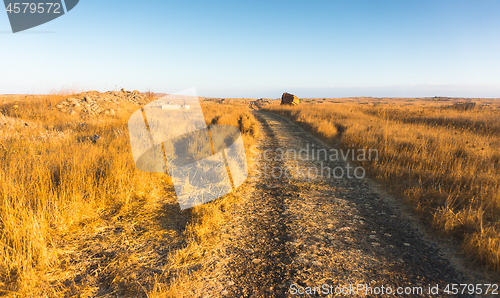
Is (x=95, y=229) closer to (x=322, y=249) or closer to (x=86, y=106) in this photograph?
(x=322, y=249)

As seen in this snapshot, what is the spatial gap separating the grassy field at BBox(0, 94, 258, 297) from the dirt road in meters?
0.48

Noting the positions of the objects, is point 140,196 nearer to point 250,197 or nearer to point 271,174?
point 250,197

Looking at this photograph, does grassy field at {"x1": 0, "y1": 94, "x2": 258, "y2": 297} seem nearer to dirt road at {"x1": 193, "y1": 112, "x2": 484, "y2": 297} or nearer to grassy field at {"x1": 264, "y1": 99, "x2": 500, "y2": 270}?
dirt road at {"x1": 193, "y1": 112, "x2": 484, "y2": 297}

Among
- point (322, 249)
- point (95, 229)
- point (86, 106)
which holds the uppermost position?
point (86, 106)

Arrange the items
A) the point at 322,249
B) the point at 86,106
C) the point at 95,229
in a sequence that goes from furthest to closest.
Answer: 1. the point at 86,106
2. the point at 95,229
3. the point at 322,249

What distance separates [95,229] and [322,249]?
11.2ft

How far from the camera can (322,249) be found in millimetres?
3010

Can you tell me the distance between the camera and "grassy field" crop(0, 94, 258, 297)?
2229mm

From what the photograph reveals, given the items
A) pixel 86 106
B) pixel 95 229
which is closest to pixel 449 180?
pixel 95 229

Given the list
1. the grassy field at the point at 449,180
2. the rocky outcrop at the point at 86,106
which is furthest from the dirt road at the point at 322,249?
the rocky outcrop at the point at 86,106

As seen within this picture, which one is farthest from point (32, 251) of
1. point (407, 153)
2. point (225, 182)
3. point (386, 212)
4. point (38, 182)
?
point (407, 153)

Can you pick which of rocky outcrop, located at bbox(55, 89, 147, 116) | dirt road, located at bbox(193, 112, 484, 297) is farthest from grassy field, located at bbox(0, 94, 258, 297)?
rocky outcrop, located at bbox(55, 89, 147, 116)

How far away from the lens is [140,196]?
13.6ft

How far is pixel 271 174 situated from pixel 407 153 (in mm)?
4242
